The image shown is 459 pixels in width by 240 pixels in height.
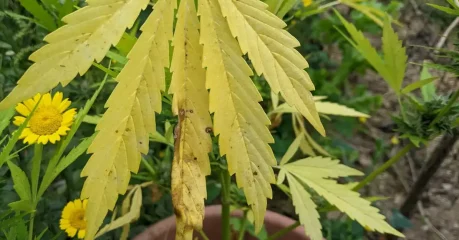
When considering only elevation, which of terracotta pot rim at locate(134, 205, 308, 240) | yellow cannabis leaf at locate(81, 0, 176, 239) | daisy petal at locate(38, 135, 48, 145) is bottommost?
terracotta pot rim at locate(134, 205, 308, 240)

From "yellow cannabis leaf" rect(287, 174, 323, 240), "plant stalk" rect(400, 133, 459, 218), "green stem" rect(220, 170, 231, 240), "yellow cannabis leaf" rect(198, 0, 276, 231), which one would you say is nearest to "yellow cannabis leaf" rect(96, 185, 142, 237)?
"green stem" rect(220, 170, 231, 240)

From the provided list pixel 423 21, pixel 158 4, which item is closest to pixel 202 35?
pixel 158 4

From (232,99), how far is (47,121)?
32cm

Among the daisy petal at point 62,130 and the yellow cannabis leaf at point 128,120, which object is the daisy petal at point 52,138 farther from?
the yellow cannabis leaf at point 128,120

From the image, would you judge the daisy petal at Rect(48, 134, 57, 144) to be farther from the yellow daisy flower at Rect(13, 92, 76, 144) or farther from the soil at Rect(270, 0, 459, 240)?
the soil at Rect(270, 0, 459, 240)

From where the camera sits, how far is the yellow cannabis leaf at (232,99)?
407 millimetres

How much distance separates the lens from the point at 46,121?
2.07 feet

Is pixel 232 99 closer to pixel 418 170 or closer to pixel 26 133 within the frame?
pixel 26 133

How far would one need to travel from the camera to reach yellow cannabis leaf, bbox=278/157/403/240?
67cm

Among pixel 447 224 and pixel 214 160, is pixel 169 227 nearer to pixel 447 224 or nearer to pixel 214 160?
pixel 214 160

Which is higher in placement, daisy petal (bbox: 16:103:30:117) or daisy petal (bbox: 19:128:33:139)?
daisy petal (bbox: 16:103:30:117)

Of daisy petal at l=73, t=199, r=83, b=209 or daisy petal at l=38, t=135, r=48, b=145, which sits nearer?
daisy petal at l=38, t=135, r=48, b=145

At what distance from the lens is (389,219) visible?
1.11 meters

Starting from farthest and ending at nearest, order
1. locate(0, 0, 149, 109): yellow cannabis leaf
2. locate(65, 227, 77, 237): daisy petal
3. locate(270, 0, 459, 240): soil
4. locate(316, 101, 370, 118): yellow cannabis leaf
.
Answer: locate(270, 0, 459, 240): soil, locate(316, 101, 370, 118): yellow cannabis leaf, locate(65, 227, 77, 237): daisy petal, locate(0, 0, 149, 109): yellow cannabis leaf
